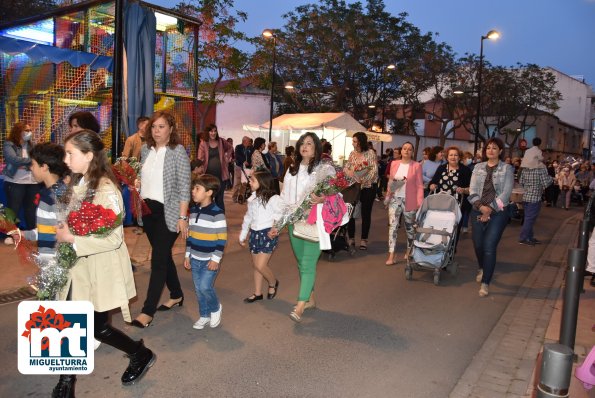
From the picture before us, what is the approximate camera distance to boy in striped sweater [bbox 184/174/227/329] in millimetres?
4863

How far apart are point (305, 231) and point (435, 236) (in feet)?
10.8

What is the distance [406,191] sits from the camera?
7.98 metres

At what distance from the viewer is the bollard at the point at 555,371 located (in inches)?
99.3

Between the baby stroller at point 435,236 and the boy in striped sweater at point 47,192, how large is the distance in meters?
4.99

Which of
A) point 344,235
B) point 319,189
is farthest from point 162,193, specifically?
point 344,235

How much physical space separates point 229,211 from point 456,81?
29.8 metres

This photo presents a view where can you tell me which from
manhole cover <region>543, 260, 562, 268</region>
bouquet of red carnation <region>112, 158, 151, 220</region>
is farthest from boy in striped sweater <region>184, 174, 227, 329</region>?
manhole cover <region>543, 260, 562, 268</region>

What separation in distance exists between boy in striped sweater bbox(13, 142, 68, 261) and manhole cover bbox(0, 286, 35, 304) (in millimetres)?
2426

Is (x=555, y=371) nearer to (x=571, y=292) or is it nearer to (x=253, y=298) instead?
(x=571, y=292)

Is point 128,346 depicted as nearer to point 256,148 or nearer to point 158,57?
point 158,57

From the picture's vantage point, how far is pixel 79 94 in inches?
393

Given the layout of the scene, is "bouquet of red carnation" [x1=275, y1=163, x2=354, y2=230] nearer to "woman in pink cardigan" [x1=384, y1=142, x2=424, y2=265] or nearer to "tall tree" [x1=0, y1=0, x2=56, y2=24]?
"woman in pink cardigan" [x1=384, y1=142, x2=424, y2=265]

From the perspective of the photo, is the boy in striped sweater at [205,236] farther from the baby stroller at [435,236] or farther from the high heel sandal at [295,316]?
the baby stroller at [435,236]

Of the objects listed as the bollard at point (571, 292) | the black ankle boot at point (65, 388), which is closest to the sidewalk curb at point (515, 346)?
the bollard at point (571, 292)
